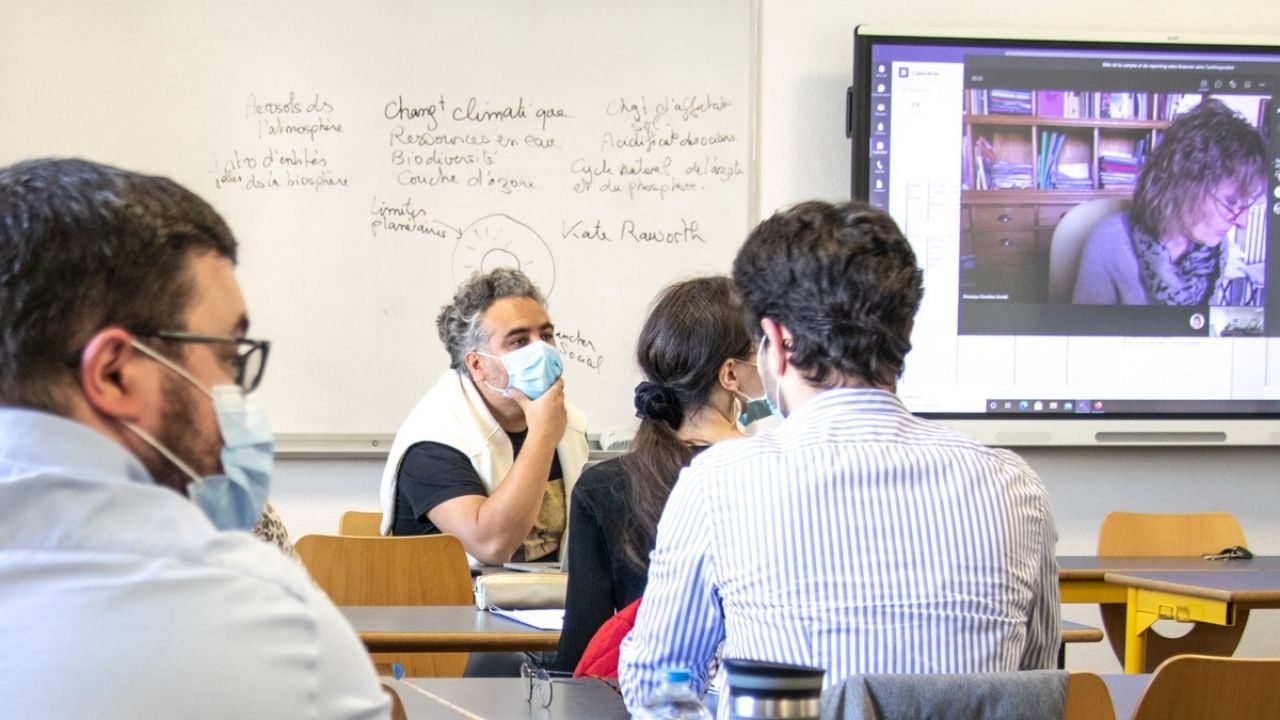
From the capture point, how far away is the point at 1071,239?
488 centimetres

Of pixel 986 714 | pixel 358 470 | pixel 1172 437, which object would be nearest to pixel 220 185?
pixel 358 470

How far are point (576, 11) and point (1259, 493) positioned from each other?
2974 millimetres

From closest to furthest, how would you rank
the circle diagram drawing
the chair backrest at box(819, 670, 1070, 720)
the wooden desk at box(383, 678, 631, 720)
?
the chair backrest at box(819, 670, 1070, 720) < the wooden desk at box(383, 678, 631, 720) < the circle diagram drawing

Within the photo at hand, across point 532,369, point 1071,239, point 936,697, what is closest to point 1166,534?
point 1071,239

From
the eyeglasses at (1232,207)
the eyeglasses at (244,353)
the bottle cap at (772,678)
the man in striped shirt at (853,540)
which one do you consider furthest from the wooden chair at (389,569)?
the eyeglasses at (1232,207)

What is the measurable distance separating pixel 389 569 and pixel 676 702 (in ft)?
5.25

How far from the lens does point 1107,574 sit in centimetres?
380

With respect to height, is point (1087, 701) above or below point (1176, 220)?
below

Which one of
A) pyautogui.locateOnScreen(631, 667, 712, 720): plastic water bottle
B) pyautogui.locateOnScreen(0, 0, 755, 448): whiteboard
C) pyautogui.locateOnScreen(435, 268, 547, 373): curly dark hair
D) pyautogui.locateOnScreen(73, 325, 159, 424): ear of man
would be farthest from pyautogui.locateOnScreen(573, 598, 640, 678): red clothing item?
pyautogui.locateOnScreen(0, 0, 755, 448): whiteboard

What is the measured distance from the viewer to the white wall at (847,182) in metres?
4.78

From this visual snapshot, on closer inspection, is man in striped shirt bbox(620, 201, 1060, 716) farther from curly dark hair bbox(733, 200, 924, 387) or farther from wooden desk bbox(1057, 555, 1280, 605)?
wooden desk bbox(1057, 555, 1280, 605)

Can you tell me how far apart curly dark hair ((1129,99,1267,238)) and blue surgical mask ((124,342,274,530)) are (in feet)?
13.8

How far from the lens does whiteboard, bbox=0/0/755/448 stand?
463 cm

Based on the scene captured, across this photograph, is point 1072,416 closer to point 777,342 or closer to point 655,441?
point 655,441
